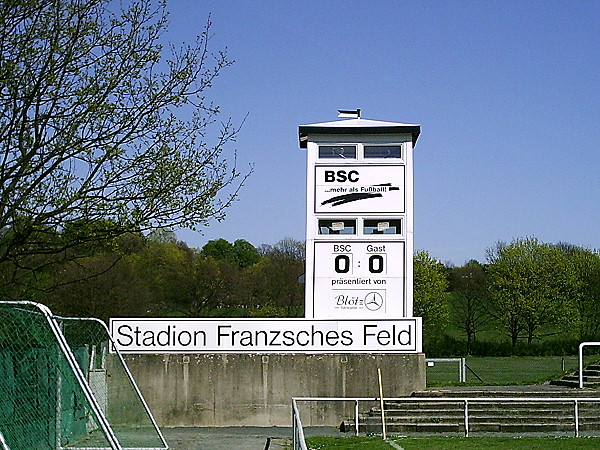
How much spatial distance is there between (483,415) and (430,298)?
48.4 metres

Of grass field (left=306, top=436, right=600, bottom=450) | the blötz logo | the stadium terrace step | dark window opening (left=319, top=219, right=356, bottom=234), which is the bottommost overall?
grass field (left=306, top=436, right=600, bottom=450)

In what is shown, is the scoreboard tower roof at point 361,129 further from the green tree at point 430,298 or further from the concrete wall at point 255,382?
the green tree at point 430,298

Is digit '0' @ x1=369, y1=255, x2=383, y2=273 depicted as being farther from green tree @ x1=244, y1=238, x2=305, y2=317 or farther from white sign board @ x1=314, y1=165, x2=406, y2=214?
green tree @ x1=244, y1=238, x2=305, y2=317

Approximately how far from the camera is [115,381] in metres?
24.0

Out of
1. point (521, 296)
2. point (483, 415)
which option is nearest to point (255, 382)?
point (483, 415)

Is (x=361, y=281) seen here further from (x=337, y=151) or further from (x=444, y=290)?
(x=444, y=290)

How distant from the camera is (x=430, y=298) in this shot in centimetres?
7075

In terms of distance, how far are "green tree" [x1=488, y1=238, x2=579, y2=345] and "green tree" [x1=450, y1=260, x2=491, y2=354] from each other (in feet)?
4.02

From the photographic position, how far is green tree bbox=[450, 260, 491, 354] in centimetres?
7188

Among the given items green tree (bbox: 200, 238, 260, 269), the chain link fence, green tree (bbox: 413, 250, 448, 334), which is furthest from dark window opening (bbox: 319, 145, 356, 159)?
green tree (bbox: 200, 238, 260, 269)

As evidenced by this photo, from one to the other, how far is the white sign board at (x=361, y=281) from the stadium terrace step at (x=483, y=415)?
2641 mm

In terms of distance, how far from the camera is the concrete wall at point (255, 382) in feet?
79.4

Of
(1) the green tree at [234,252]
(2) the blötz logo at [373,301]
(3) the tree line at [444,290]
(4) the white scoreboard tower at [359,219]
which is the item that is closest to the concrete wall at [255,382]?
(4) the white scoreboard tower at [359,219]

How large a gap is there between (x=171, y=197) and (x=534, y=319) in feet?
181
